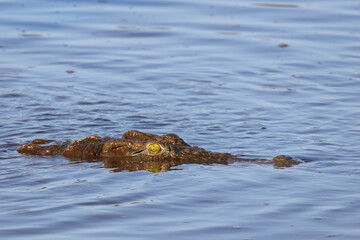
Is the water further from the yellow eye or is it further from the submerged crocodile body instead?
the yellow eye

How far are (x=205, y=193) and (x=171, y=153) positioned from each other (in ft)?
3.27

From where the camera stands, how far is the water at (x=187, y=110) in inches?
191

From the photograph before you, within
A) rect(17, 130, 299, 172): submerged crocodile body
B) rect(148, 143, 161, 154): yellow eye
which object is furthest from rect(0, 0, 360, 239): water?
rect(148, 143, 161, 154): yellow eye

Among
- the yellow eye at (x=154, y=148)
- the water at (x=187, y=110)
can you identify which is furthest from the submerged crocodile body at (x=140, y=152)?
the water at (x=187, y=110)

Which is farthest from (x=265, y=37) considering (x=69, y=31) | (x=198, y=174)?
(x=198, y=174)

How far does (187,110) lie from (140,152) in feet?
6.38

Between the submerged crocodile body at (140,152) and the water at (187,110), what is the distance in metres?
0.15

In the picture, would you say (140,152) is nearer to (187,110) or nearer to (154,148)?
(154,148)

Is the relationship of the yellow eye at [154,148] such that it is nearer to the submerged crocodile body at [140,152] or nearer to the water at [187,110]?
the submerged crocodile body at [140,152]

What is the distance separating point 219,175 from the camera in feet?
19.1

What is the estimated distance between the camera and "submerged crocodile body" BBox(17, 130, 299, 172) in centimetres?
618

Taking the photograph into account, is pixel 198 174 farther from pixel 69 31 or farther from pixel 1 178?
pixel 69 31

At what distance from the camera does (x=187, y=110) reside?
8.12 meters

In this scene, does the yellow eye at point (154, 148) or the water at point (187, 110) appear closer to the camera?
the water at point (187, 110)
